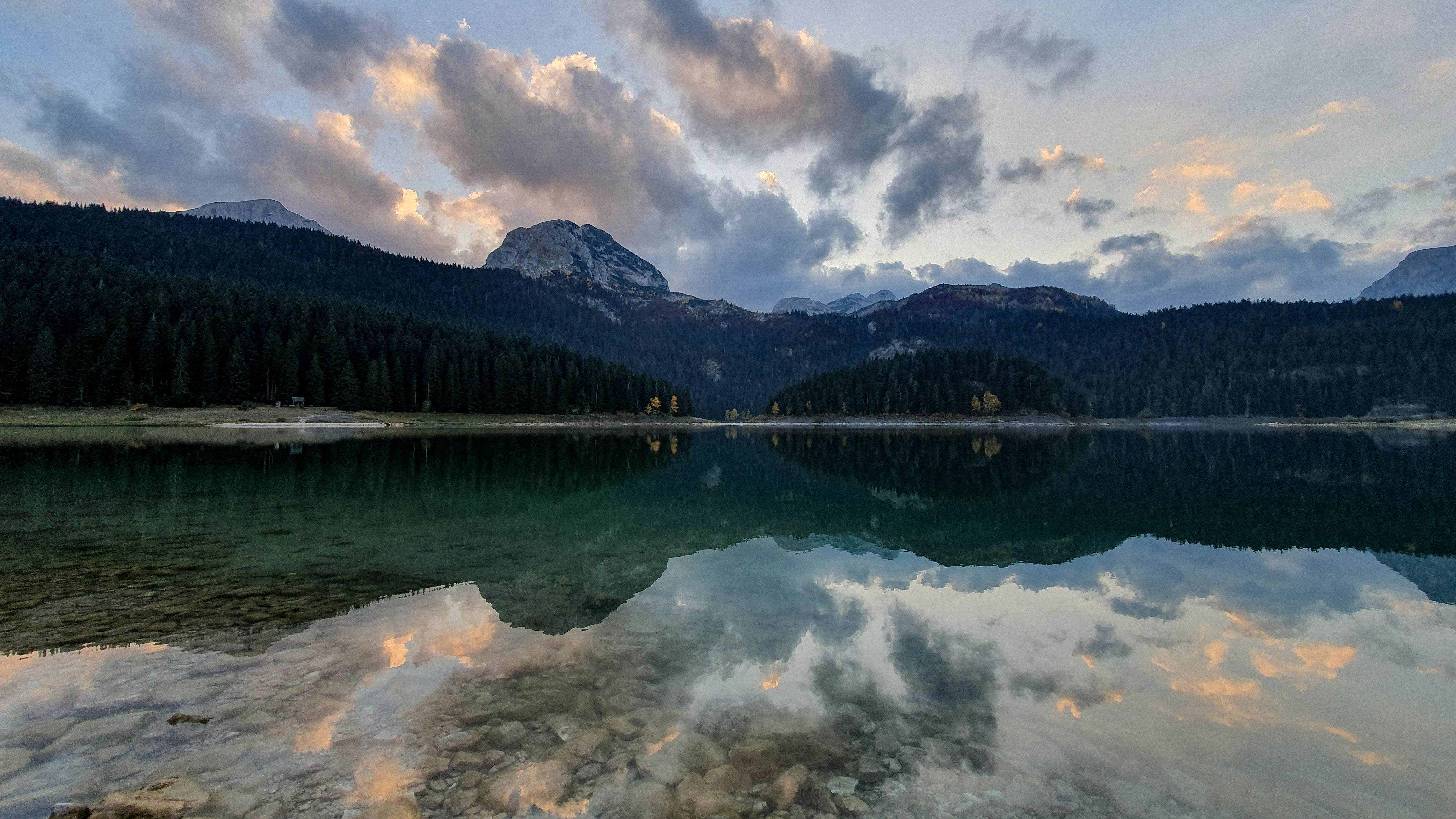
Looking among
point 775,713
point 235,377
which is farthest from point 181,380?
point 775,713

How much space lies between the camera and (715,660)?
8367 millimetres

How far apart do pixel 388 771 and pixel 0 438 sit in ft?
234

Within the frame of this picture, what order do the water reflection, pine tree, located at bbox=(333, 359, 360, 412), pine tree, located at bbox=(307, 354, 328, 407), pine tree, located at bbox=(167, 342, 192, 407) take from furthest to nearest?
pine tree, located at bbox=(333, 359, 360, 412) → pine tree, located at bbox=(307, 354, 328, 407) → pine tree, located at bbox=(167, 342, 192, 407) → the water reflection

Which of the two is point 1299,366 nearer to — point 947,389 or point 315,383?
point 947,389

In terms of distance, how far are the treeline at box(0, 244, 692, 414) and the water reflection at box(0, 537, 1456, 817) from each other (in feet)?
306

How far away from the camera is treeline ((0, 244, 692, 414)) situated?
7025cm

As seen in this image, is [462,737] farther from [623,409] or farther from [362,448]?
[623,409]

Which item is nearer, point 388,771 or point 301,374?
point 388,771

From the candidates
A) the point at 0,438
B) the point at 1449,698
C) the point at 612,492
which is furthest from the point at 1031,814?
the point at 0,438

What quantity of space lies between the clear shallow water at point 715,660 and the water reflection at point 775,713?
45mm

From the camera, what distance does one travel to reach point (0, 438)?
47250 millimetres

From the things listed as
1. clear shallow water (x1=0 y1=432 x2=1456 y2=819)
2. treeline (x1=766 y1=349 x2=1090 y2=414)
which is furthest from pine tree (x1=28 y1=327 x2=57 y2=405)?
treeline (x1=766 y1=349 x2=1090 y2=414)

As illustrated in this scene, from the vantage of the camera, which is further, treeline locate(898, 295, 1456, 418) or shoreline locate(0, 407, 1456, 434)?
treeline locate(898, 295, 1456, 418)

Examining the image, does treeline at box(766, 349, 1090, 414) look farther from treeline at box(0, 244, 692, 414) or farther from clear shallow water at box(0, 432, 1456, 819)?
clear shallow water at box(0, 432, 1456, 819)
